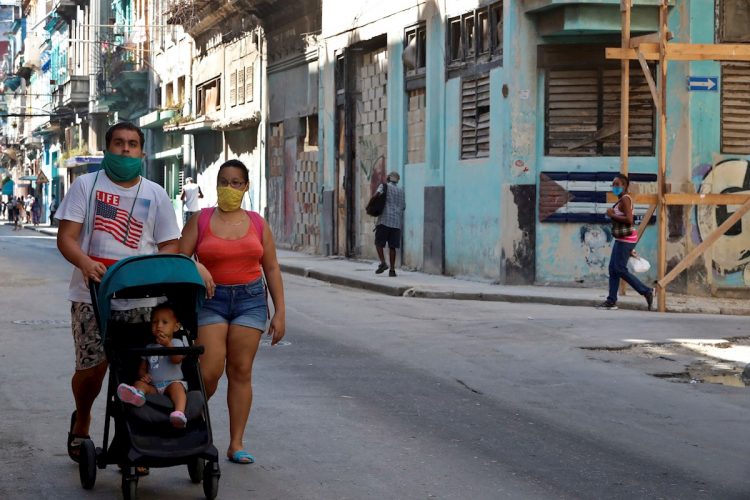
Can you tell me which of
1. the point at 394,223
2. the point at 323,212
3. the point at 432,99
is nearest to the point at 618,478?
the point at 394,223

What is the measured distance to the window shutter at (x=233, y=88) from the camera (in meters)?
40.0

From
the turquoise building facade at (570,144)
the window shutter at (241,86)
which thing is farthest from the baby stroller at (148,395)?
the window shutter at (241,86)

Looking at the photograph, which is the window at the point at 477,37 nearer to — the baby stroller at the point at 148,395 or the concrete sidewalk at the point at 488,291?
the concrete sidewalk at the point at 488,291

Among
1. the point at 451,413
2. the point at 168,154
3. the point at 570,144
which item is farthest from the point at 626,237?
the point at 168,154

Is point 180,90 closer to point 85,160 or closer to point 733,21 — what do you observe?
point 85,160

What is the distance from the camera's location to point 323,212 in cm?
3095

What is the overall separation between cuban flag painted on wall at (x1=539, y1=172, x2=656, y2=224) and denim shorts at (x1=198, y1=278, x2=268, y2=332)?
14.5 metres

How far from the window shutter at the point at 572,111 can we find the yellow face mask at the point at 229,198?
47.6 feet

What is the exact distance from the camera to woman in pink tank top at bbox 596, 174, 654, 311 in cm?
1780

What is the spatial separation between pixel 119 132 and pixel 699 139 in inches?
580

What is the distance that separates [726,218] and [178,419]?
50.5 feet

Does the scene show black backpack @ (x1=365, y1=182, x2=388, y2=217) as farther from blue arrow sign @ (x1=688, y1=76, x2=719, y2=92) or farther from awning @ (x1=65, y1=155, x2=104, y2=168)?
awning @ (x1=65, y1=155, x2=104, y2=168)

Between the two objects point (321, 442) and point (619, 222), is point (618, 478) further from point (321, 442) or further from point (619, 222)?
point (619, 222)

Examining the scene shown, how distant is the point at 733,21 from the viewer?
20.2 meters
